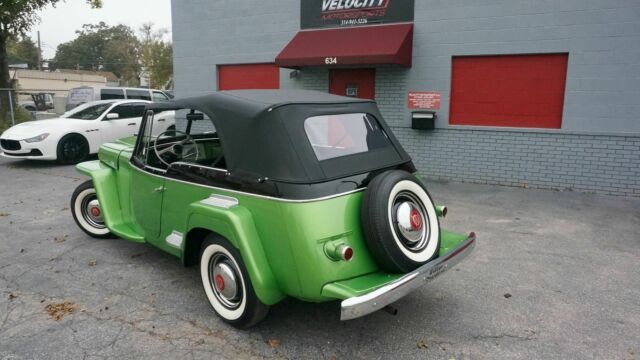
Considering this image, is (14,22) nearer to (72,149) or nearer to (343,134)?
(72,149)

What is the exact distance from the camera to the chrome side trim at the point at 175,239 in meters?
3.99

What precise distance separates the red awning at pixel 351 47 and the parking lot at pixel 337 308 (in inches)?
165

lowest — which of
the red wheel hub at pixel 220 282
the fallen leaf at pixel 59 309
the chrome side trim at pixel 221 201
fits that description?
the fallen leaf at pixel 59 309

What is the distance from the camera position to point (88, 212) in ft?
18.4

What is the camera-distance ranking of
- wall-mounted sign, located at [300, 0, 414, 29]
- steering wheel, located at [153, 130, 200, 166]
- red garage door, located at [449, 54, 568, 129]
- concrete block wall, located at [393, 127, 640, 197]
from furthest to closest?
wall-mounted sign, located at [300, 0, 414, 29] → red garage door, located at [449, 54, 568, 129] → concrete block wall, located at [393, 127, 640, 197] → steering wheel, located at [153, 130, 200, 166]

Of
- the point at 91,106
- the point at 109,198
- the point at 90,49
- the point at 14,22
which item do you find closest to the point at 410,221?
the point at 109,198

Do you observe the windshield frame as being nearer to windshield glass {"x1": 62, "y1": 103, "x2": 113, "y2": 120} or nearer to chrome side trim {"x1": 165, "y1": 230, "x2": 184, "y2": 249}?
windshield glass {"x1": 62, "y1": 103, "x2": 113, "y2": 120}

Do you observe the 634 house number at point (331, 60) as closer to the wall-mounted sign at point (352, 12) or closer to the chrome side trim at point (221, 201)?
the wall-mounted sign at point (352, 12)

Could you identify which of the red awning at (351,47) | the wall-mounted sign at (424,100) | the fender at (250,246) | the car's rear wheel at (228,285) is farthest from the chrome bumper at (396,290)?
the wall-mounted sign at (424,100)

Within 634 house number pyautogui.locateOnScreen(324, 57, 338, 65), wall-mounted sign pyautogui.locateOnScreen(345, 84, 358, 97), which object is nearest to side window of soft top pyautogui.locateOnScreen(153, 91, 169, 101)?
wall-mounted sign pyautogui.locateOnScreen(345, 84, 358, 97)

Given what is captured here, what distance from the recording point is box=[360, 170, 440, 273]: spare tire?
3143 millimetres

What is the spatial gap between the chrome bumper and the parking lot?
49 cm

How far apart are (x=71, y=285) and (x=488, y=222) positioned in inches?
199

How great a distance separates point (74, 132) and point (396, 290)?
33.2 feet
